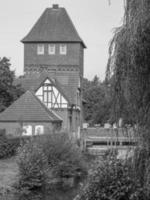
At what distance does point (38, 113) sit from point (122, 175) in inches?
1170

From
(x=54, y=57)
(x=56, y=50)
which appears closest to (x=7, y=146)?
(x=54, y=57)

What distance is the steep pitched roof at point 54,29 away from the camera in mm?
57125

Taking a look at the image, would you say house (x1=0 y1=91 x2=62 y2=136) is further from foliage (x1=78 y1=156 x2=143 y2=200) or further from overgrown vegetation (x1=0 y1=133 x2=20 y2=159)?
foliage (x1=78 y1=156 x2=143 y2=200)

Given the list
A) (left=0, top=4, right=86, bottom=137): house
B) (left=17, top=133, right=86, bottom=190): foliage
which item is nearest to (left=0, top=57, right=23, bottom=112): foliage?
(left=0, top=4, right=86, bottom=137): house

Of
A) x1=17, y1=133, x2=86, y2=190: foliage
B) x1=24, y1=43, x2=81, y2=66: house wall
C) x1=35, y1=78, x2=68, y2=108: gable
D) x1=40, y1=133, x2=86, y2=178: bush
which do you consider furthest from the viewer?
x1=24, y1=43, x2=81, y2=66: house wall

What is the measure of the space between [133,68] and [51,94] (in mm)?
38765

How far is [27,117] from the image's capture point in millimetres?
40375

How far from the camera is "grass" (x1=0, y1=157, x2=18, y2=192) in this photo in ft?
66.3

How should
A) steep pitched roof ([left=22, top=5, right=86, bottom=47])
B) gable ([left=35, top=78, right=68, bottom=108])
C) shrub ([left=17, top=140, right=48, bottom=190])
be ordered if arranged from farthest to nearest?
steep pitched roof ([left=22, top=5, right=86, bottom=47]) < gable ([left=35, top=78, right=68, bottom=108]) < shrub ([left=17, top=140, right=48, bottom=190])

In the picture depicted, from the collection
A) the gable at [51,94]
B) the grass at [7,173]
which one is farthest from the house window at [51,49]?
the grass at [7,173]

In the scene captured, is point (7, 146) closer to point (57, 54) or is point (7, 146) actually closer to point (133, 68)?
point (133, 68)

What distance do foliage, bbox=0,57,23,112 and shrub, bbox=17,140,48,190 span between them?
1963cm

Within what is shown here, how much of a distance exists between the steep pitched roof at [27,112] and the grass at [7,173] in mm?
10785

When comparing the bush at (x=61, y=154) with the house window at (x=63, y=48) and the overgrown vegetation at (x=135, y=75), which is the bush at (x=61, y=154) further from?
the house window at (x=63, y=48)
